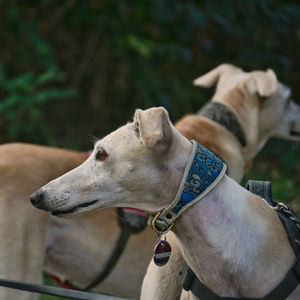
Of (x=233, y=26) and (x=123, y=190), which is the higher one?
(x=123, y=190)

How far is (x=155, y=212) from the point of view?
242cm

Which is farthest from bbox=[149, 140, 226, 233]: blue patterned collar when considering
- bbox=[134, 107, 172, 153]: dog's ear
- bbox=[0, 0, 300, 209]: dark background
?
bbox=[0, 0, 300, 209]: dark background

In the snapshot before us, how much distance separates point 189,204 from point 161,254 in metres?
0.22

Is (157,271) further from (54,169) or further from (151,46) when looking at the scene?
(151,46)

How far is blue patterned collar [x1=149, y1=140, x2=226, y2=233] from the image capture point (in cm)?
236

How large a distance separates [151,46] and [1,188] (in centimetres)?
392

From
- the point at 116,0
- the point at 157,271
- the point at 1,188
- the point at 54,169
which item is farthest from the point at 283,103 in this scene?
the point at 116,0

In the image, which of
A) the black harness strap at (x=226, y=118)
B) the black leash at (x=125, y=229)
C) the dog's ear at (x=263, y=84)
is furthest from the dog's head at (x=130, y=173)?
the dog's ear at (x=263, y=84)

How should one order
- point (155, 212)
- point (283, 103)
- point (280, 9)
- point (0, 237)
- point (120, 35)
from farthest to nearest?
point (120, 35)
point (280, 9)
point (283, 103)
point (0, 237)
point (155, 212)

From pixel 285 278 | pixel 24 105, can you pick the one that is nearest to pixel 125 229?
pixel 285 278

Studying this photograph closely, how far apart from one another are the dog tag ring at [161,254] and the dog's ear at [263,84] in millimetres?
2233

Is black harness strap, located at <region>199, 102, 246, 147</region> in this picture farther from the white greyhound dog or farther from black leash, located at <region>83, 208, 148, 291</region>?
the white greyhound dog

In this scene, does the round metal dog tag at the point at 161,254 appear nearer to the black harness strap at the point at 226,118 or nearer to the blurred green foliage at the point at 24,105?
A: the black harness strap at the point at 226,118

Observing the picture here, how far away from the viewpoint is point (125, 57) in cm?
769
